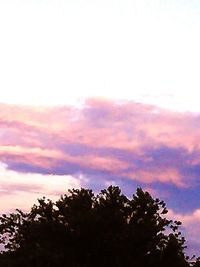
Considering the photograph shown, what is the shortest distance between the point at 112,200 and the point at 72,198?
3.92 metres

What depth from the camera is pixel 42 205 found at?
178ft

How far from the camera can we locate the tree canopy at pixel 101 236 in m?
46.2

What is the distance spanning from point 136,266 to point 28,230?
12337 millimetres

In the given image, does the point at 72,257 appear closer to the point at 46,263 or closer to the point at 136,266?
the point at 46,263

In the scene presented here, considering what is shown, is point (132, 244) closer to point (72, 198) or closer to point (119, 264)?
point (119, 264)

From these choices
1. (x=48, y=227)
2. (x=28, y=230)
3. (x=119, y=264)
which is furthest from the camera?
(x=28, y=230)

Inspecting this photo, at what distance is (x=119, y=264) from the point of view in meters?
45.8

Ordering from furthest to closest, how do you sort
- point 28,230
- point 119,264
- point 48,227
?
point 28,230, point 48,227, point 119,264

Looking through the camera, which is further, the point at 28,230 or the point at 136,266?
the point at 28,230

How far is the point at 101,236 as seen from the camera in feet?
153

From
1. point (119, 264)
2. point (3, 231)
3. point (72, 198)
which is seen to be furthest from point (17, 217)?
point (119, 264)

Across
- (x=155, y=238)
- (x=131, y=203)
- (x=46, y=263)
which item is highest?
(x=131, y=203)

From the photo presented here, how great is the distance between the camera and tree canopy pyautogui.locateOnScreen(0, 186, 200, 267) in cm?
4622

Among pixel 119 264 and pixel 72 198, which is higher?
pixel 72 198
